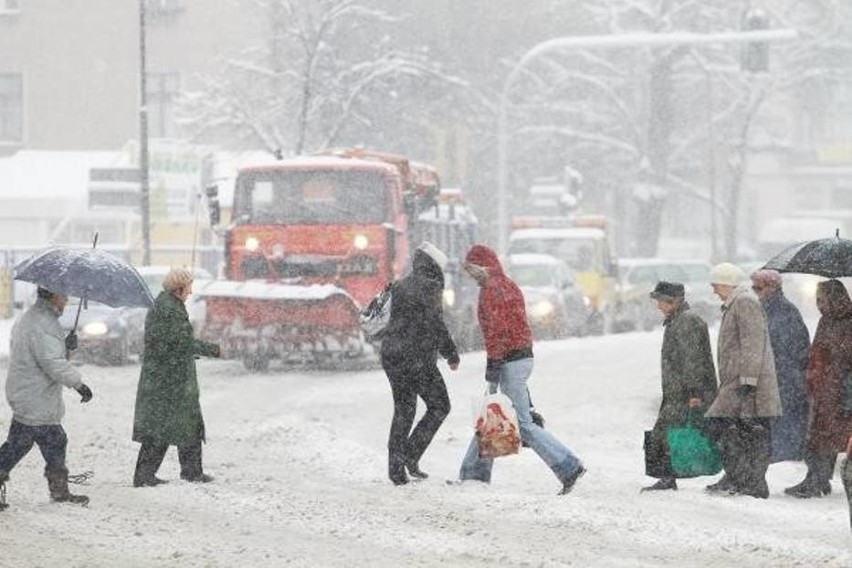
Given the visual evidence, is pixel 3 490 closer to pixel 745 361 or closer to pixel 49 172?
pixel 745 361

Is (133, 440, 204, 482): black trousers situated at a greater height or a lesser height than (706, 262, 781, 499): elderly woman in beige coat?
lesser

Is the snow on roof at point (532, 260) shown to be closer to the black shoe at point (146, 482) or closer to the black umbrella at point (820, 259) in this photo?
the black umbrella at point (820, 259)

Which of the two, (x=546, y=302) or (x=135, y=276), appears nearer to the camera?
(x=135, y=276)

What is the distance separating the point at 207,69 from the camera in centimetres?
5628

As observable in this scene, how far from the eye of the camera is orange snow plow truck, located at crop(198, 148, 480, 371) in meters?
23.8

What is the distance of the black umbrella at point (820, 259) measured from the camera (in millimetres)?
12984

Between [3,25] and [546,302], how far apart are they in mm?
29993

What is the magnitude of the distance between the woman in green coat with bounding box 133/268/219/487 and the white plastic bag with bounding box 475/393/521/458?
1.88m

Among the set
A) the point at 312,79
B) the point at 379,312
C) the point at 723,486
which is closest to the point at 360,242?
the point at 379,312

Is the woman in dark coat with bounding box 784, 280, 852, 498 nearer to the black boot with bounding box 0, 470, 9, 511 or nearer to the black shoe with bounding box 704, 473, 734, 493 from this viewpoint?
the black shoe with bounding box 704, 473, 734, 493

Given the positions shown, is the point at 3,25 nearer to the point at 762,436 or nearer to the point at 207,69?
the point at 207,69

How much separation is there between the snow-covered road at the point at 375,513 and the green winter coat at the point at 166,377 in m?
0.40

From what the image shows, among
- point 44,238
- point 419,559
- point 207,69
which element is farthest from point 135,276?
point 207,69

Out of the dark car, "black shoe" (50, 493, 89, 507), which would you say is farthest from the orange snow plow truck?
"black shoe" (50, 493, 89, 507)
